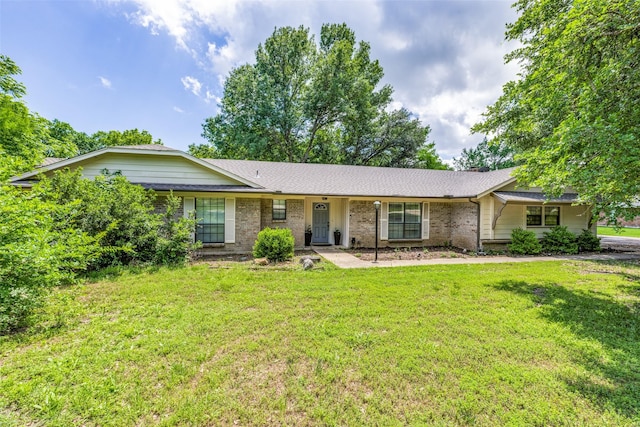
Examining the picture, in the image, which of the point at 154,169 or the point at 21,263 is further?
the point at 154,169

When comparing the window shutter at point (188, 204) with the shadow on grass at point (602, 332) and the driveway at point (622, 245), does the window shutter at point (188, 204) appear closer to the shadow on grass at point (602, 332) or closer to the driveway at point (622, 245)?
the shadow on grass at point (602, 332)

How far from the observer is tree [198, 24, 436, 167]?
2392cm

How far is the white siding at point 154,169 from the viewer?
1023cm

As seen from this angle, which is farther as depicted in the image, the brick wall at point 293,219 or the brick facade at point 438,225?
the brick facade at point 438,225

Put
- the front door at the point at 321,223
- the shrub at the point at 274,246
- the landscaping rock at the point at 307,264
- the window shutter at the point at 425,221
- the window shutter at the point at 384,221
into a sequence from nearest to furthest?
the landscaping rock at the point at 307,264, the shrub at the point at 274,246, the window shutter at the point at 384,221, the window shutter at the point at 425,221, the front door at the point at 321,223

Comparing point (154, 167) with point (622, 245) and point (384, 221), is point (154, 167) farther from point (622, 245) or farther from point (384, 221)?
point (622, 245)

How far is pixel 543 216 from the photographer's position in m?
13.3

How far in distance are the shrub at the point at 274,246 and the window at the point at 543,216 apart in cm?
1176

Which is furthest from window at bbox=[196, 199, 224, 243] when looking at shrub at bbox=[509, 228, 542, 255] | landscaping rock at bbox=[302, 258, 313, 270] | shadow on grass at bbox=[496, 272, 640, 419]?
shrub at bbox=[509, 228, 542, 255]

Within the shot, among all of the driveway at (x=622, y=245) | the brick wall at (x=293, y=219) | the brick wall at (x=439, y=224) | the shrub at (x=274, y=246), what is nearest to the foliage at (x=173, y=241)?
the shrub at (x=274, y=246)

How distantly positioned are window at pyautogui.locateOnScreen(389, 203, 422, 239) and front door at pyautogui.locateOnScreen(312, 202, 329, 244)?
3.13m

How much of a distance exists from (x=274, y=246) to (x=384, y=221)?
19.5ft

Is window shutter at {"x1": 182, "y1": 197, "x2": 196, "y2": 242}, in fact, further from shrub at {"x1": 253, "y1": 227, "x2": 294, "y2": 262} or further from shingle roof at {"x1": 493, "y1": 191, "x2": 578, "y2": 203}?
shingle roof at {"x1": 493, "y1": 191, "x2": 578, "y2": 203}

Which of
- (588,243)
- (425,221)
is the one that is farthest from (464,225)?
(588,243)
